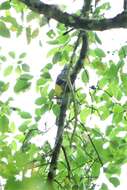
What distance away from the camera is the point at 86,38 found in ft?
8.30

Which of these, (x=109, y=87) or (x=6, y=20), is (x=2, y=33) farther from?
(x=109, y=87)

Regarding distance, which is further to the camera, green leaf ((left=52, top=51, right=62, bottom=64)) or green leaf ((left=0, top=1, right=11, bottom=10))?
green leaf ((left=52, top=51, right=62, bottom=64))

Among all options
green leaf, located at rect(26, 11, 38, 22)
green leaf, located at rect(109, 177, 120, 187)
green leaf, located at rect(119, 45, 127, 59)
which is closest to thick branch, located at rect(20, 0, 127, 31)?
green leaf, located at rect(26, 11, 38, 22)

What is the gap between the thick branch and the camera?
6.71 ft

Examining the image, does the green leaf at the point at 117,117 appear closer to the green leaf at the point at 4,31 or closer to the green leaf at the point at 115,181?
the green leaf at the point at 115,181

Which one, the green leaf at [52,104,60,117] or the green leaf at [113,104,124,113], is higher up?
the green leaf at [113,104,124,113]

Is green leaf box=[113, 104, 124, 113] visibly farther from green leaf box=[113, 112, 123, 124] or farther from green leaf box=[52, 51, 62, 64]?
green leaf box=[52, 51, 62, 64]

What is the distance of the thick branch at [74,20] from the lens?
2044 millimetres

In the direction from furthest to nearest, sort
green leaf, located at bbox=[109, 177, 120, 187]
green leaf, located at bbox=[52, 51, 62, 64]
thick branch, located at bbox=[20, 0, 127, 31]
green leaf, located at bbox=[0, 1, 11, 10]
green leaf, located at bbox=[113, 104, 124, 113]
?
1. green leaf, located at bbox=[113, 104, 124, 113]
2. green leaf, located at bbox=[52, 51, 62, 64]
3. green leaf, located at bbox=[0, 1, 11, 10]
4. green leaf, located at bbox=[109, 177, 120, 187]
5. thick branch, located at bbox=[20, 0, 127, 31]

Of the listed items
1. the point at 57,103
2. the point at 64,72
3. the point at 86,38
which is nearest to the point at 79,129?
the point at 57,103

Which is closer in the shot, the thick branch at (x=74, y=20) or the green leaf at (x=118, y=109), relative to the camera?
the thick branch at (x=74, y=20)

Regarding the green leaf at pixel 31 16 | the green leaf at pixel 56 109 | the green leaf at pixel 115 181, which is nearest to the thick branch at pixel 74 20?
the green leaf at pixel 31 16

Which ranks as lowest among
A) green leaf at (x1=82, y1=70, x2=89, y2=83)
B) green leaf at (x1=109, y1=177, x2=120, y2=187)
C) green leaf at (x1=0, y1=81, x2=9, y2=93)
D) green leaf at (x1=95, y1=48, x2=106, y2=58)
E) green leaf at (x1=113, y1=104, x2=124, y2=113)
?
green leaf at (x1=109, y1=177, x2=120, y2=187)

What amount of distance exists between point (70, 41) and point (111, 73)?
493 mm
